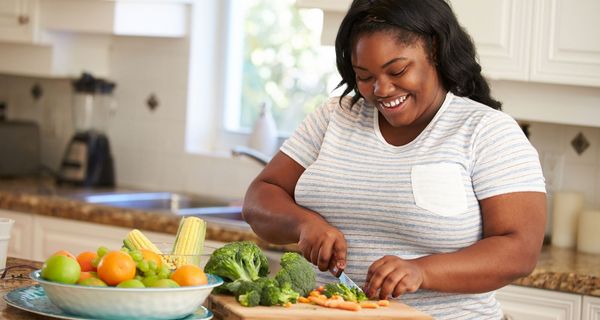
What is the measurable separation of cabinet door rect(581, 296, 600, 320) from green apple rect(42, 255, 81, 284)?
1573 millimetres

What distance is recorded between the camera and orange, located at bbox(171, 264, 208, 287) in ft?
5.00

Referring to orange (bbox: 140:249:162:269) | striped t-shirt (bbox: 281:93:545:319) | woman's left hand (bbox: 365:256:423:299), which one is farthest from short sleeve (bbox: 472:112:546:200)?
orange (bbox: 140:249:162:269)

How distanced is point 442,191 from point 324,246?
0.23 m

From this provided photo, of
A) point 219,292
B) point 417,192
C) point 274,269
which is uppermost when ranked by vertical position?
point 417,192

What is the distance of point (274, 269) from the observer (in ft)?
10.0

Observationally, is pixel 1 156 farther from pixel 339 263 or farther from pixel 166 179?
pixel 339 263

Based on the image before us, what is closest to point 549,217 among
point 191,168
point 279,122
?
point 279,122

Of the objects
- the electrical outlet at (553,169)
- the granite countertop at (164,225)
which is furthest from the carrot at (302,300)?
the electrical outlet at (553,169)

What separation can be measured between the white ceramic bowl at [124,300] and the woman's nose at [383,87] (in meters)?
0.54

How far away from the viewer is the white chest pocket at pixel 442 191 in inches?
73.4

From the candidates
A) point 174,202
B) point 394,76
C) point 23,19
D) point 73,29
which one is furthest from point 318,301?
point 23,19

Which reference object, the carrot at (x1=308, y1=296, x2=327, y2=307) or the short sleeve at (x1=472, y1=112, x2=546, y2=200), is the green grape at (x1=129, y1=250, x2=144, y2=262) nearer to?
the carrot at (x1=308, y1=296, x2=327, y2=307)

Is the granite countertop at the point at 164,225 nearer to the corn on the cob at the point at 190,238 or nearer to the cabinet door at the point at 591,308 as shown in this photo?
the cabinet door at the point at 591,308

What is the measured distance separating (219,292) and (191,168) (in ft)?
7.73
